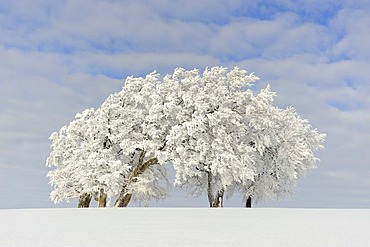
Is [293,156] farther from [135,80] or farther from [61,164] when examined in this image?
[61,164]

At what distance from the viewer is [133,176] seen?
25.2 meters

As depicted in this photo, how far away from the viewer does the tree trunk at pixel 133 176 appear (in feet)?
81.2

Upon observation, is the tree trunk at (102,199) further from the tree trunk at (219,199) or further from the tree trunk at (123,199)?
the tree trunk at (219,199)

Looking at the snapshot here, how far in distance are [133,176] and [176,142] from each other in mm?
3888

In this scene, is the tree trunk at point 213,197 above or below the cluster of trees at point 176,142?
below

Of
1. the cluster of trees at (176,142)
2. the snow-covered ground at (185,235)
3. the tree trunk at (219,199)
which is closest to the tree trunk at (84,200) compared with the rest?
the cluster of trees at (176,142)

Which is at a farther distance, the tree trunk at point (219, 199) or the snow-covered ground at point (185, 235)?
the tree trunk at point (219, 199)

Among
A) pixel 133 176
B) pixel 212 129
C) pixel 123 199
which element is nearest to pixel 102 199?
pixel 123 199

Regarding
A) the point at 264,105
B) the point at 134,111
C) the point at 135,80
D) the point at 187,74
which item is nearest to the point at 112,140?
the point at 134,111

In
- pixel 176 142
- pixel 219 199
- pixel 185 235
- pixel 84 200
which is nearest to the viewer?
pixel 185 235

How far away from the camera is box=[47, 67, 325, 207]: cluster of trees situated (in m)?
23.4

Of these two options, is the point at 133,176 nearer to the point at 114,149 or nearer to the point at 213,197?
the point at 114,149

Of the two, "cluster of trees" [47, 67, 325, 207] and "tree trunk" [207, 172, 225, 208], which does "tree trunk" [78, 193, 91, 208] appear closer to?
"cluster of trees" [47, 67, 325, 207]

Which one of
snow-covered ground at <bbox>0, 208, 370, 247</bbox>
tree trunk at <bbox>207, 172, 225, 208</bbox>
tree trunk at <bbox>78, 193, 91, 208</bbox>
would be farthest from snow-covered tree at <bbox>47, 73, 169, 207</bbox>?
snow-covered ground at <bbox>0, 208, 370, 247</bbox>
